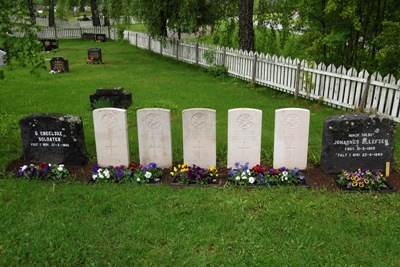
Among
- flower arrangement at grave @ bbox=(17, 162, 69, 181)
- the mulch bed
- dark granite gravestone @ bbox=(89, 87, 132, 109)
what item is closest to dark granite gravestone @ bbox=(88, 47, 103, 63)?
dark granite gravestone @ bbox=(89, 87, 132, 109)

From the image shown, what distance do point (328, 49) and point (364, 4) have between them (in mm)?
1777

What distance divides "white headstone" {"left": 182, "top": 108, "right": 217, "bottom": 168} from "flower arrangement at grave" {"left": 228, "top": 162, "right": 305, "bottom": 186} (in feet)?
1.71

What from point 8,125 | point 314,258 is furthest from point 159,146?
point 8,125

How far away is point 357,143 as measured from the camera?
586 cm

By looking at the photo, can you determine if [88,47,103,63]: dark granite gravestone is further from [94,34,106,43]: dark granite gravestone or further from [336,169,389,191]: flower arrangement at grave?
[336,169,389,191]: flower arrangement at grave

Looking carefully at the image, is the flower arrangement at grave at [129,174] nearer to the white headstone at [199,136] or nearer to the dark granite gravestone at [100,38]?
the white headstone at [199,136]

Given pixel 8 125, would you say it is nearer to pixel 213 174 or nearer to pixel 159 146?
pixel 159 146

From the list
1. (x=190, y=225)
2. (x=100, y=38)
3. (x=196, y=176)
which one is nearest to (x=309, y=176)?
(x=196, y=176)

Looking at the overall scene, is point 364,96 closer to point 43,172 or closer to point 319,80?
point 319,80

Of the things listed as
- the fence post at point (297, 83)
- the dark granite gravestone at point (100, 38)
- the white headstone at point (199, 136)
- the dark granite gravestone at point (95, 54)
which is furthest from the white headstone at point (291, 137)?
the dark granite gravestone at point (100, 38)

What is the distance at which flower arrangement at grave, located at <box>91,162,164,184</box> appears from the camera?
19.1ft

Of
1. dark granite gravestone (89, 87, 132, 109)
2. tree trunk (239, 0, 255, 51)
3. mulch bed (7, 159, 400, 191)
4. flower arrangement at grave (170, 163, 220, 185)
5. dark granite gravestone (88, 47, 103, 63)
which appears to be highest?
tree trunk (239, 0, 255, 51)

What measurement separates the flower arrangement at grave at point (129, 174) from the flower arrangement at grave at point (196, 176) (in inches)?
11.3

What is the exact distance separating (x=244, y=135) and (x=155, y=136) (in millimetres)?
1405
